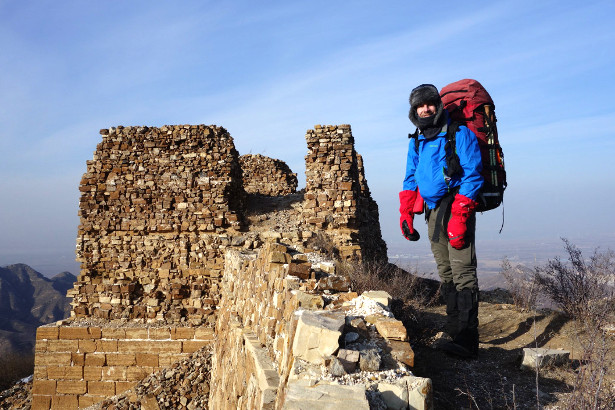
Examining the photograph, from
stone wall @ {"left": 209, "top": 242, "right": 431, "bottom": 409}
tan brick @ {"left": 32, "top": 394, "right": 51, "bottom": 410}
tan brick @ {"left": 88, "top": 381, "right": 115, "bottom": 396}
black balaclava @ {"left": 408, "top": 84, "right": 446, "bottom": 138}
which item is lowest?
tan brick @ {"left": 32, "top": 394, "right": 51, "bottom": 410}

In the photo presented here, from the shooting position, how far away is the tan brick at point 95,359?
28.1 ft

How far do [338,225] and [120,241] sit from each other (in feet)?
14.1

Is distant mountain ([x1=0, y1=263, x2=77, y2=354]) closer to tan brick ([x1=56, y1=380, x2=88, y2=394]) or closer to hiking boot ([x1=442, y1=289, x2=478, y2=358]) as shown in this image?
tan brick ([x1=56, y1=380, x2=88, y2=394])

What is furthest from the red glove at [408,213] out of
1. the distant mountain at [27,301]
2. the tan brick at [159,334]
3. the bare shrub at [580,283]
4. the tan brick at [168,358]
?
the distant mountain at [27,301]

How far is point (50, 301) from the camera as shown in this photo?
126 feet

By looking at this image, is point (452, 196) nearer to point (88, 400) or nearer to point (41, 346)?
point (88, 400)

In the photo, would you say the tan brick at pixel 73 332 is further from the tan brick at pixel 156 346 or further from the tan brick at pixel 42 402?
the tan brick at pixel 42 402

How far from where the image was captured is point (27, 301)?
39500 mm

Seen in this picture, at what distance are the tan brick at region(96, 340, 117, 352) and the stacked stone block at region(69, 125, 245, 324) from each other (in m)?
0.56

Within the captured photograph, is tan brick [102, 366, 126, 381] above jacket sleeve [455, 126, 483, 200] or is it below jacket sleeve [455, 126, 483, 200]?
below

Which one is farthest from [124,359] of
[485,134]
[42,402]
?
[485,134]

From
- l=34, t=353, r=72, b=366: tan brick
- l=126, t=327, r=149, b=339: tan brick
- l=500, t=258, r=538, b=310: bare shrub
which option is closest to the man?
l=500, t=258, r=538, b=310: bare shrub

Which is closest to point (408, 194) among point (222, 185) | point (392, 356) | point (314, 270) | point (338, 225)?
point (314, 270)

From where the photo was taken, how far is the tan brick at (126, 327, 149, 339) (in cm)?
857
